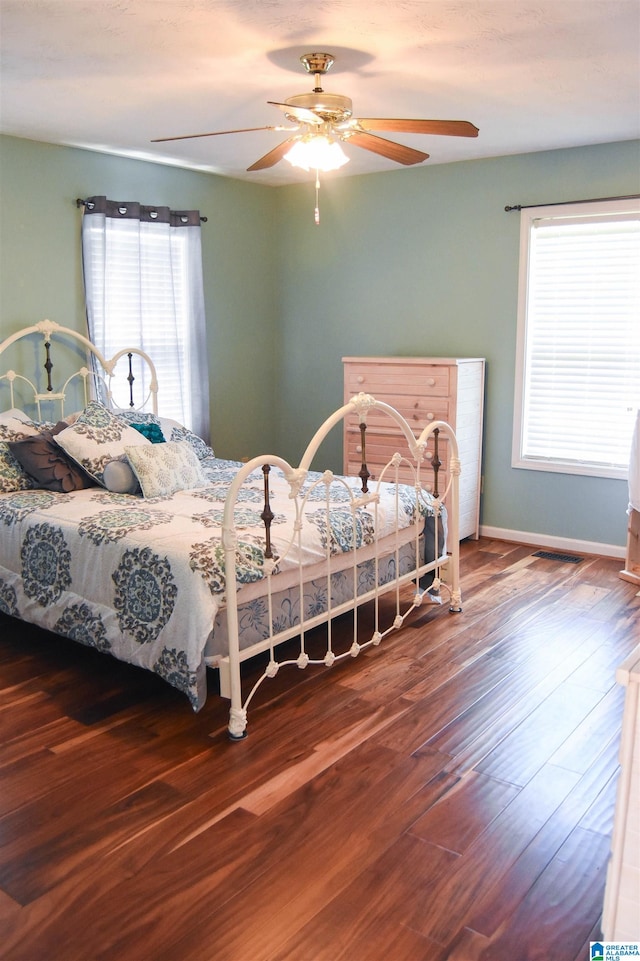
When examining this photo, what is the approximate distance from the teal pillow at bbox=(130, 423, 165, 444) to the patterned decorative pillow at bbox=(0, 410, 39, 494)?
533 mm

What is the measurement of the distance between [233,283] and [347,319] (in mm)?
875

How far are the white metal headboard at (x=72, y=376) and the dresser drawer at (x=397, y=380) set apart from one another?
1.30m

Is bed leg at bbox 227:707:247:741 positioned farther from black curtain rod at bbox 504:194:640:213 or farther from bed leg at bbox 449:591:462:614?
black curtain rod at bbox 504:194:640:213

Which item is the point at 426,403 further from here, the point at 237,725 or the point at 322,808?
the point at 322,808

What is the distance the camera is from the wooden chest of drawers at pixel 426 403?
4855 millimetres

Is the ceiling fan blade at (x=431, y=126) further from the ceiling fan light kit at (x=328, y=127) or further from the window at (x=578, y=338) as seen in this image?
the window at (x=578, y=338)

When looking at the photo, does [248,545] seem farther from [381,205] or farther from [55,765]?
[381,205]

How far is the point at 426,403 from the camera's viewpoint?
16.2 ft

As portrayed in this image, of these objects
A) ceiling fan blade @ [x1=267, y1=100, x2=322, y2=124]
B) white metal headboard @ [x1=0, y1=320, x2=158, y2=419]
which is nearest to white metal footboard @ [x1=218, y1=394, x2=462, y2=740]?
ceiling fan blade @ [x1=267, y1=100, x2=322, y2=124]

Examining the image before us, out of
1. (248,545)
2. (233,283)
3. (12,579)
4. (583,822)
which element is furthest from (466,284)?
(583,822)

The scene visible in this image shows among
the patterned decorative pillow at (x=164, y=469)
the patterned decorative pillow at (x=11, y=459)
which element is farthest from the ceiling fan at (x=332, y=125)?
the patterned decorative pillow at (x=11, y=459)

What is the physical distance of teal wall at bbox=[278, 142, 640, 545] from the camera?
485 centimetres

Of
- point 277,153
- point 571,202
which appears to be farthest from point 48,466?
point 571,202

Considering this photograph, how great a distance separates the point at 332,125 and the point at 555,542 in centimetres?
305
